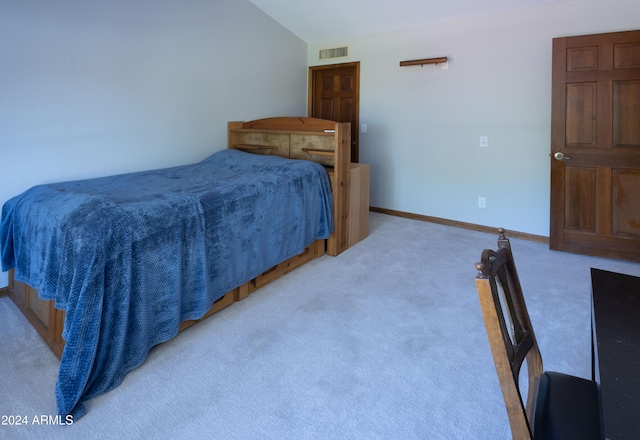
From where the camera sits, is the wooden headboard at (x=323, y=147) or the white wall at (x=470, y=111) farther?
the white wall at (x=470, y=111)

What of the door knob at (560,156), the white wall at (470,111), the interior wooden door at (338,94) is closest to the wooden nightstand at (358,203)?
the white wall at (470,111)

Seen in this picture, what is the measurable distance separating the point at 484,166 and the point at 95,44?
371cm

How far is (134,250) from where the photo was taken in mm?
1931

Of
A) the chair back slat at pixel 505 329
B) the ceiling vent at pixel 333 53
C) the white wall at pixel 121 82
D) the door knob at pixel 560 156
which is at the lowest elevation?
the chair back slat at pixel 505 329

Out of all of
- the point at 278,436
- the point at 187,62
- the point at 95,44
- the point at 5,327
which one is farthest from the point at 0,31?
the point at 278,436

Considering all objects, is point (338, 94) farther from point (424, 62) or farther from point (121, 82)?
point (121, 82)

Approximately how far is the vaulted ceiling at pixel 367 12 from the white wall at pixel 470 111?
4.0 inches

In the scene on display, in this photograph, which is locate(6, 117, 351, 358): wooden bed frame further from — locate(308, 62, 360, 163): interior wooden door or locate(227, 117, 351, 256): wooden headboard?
locate(308, 62, 360, 163): interior wooden door

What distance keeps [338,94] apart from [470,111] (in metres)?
1.75

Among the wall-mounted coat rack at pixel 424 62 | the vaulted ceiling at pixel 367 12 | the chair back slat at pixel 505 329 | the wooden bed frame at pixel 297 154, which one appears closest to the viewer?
the chair back slat at pixel 505 329

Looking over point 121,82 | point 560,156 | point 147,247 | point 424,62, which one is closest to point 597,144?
point 560,156

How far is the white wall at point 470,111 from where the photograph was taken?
12.1ft

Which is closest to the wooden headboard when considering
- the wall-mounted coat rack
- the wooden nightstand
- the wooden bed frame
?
the wooden bed frame

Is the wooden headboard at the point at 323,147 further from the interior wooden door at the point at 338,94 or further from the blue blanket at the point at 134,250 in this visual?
the interior wooden door at the point at 338,94
